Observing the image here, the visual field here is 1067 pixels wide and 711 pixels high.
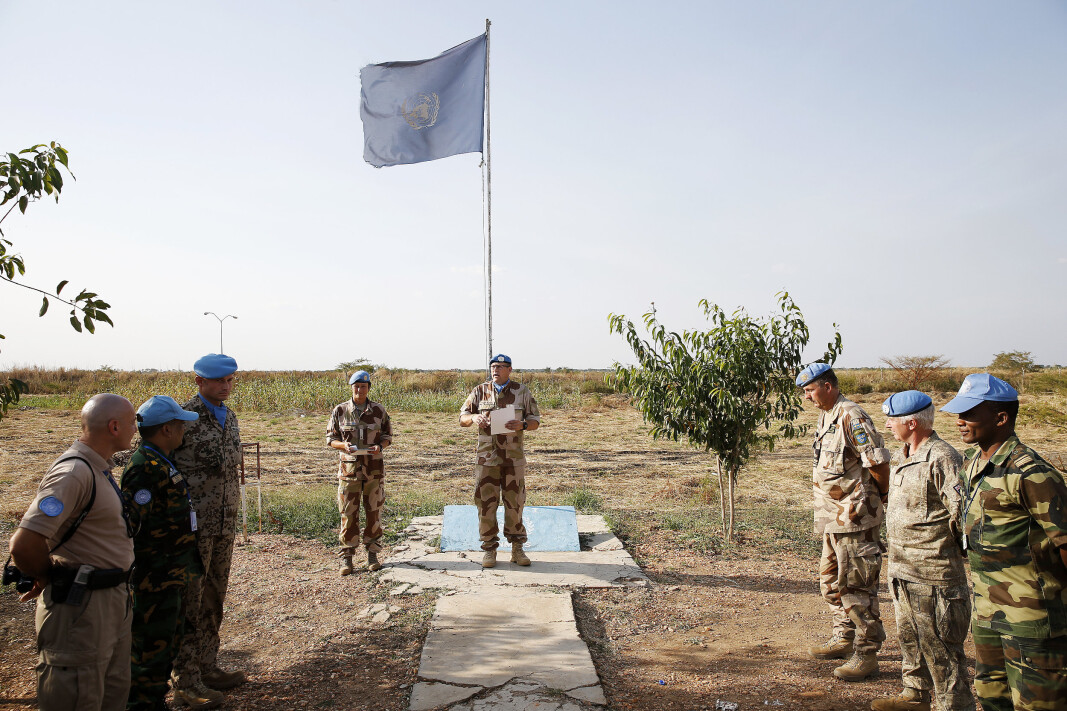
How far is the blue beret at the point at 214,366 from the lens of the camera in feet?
13.2

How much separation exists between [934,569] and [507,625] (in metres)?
2.99

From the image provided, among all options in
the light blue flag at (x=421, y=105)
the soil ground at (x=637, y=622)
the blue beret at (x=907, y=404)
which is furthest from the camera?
the light blue flag at (x=421, y=105)

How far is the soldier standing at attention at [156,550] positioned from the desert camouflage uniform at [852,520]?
397cm

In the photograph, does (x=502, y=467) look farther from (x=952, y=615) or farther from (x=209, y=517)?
(x=952, y=615)

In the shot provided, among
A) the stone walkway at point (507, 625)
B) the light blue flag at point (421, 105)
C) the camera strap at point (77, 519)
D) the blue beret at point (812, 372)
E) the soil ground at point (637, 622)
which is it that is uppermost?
the light blue flag at point (421, 105)

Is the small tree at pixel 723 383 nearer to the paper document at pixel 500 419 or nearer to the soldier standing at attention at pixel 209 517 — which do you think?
the paper document at pixel 500 419

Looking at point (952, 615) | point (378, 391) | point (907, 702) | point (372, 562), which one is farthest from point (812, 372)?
point (378, 391)

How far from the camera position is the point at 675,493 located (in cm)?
1080

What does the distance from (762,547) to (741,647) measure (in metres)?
2.83

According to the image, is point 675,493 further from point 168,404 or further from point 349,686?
point 168,404

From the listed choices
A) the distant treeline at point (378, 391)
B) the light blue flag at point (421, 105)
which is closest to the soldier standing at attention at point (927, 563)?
the light blue flag at point (421, 105)

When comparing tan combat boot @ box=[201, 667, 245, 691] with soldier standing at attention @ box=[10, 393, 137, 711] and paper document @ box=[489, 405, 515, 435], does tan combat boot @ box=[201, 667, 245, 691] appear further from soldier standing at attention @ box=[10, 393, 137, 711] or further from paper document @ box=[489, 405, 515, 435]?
paper document @ box=[489, 405, 515, 435]

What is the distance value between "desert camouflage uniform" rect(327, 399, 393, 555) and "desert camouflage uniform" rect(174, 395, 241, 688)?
2.35 meters

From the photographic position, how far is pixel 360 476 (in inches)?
256
